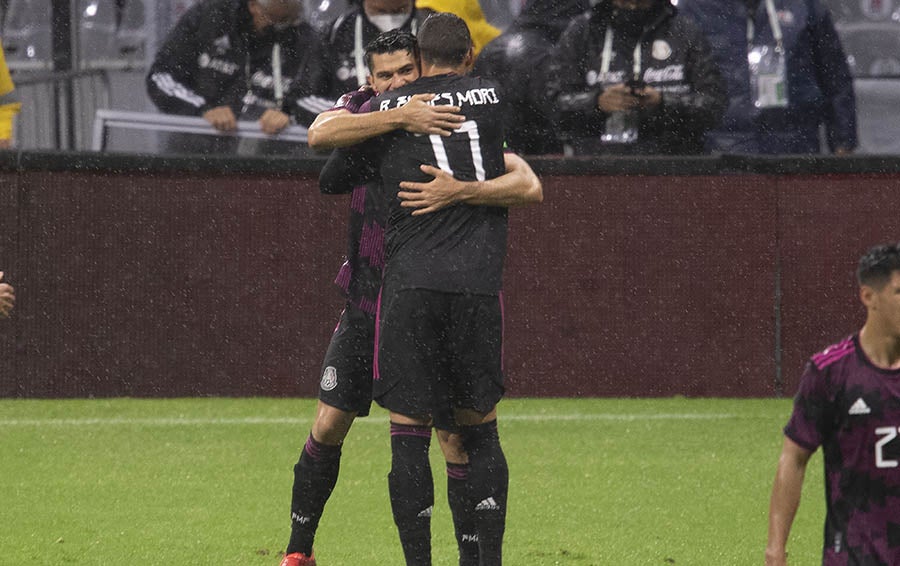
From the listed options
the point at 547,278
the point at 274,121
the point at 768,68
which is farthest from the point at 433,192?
the point at 768,68

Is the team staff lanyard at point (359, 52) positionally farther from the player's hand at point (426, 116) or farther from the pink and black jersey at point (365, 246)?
the player's hand at point (426, 116)

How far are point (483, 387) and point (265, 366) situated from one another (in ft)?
15.3

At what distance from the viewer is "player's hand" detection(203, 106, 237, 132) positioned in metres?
10.0

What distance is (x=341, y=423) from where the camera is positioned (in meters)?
5.77

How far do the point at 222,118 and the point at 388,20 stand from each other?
49.8 inches

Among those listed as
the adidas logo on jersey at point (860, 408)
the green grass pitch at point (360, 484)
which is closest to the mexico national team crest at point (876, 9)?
the green grass pitch at point (360, 484)

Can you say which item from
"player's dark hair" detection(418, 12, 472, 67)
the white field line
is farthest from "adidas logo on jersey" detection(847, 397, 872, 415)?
the white field line

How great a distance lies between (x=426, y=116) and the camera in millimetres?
5152

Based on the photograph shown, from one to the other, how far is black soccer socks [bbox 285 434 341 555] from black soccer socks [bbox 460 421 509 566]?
678 millimetres

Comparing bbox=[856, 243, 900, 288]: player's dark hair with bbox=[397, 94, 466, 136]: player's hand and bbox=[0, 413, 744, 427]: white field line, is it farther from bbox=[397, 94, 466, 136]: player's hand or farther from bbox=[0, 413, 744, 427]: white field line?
bbox=[0, 413, 744, 427]: white field line

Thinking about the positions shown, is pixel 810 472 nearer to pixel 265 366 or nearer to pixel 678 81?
pixel 678 81

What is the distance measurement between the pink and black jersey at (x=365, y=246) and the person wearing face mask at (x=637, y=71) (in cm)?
393

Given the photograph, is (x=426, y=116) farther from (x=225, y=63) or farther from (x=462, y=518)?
(x=225, y=63)

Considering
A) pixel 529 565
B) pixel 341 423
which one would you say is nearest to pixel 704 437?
pixel 529 565
